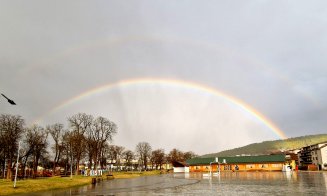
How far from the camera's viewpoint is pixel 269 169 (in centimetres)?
11262

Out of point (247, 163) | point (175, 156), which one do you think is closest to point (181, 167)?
point (247, 163)

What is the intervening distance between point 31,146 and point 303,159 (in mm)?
143301

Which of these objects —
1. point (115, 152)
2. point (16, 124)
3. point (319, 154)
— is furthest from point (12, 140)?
point (319, 154)

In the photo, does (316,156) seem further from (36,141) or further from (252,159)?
(36,141)

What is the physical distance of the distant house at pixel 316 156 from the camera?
4584 inches

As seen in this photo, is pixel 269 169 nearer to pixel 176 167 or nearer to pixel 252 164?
pixel 252 164

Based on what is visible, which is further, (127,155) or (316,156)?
(127,155)

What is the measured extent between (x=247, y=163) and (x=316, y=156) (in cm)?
3766

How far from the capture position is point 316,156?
429ft

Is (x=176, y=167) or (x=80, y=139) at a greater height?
(x=80, y=139)

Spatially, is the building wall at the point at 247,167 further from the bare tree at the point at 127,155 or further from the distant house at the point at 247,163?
the bare tree at the point at 127,155

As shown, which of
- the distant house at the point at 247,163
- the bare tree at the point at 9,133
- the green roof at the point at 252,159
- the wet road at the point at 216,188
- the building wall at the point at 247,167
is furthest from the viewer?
the green roof at the point at 252,159

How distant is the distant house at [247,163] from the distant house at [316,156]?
11.7 metres

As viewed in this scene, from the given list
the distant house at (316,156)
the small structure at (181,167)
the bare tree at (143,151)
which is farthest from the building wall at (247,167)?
the bare tree at (143,151)
